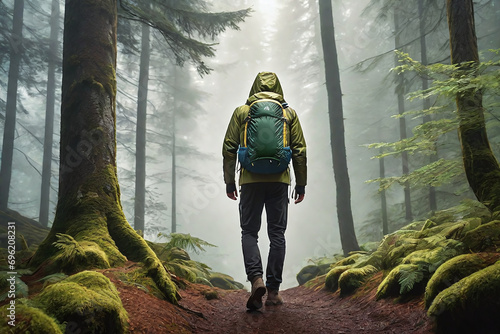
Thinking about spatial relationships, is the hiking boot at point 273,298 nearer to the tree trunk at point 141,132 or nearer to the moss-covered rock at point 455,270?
the moss-covered rock at point 455,270

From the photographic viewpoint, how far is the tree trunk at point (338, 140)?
963 centimetres

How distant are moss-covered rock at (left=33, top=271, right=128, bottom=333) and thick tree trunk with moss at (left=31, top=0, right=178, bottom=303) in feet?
3.60

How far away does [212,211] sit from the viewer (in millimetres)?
60281

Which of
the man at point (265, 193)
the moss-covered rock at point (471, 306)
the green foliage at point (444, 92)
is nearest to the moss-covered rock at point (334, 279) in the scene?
the man at point (265, 193)

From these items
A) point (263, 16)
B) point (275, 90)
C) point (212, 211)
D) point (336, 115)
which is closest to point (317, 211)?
point (212, 211)

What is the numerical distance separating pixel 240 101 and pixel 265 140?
2181 inches

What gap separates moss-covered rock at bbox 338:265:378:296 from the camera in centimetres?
496

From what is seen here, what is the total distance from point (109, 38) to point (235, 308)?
4.39 meters

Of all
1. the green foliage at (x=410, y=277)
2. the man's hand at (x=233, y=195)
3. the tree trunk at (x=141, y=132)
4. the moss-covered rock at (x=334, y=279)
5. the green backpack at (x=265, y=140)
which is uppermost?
the tree trunk at (x=141, y=132)

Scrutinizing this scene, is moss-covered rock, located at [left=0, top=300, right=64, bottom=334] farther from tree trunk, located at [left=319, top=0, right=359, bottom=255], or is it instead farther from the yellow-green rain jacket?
tree trunk, located at [left=319, top=0, right=359, bottom=255]

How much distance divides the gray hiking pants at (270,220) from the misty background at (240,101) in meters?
9.07

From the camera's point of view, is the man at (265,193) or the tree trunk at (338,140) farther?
the tree trunk at (338,140)

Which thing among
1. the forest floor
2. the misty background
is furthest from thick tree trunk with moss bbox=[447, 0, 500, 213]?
the misty background

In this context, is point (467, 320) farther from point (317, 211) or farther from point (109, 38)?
point (317, 211)
